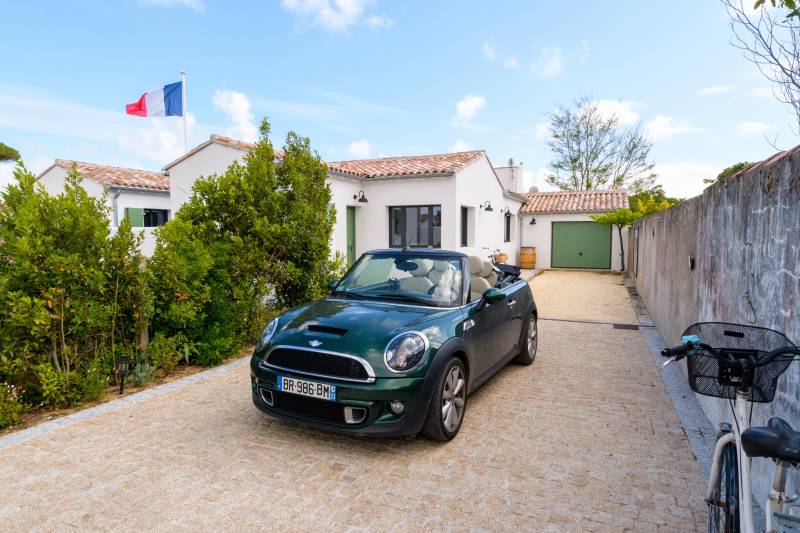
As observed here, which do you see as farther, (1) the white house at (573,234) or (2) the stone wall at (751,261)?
(1) the white house at (573,234)

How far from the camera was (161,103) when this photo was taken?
58.5ft

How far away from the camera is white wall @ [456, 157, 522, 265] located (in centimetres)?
1395

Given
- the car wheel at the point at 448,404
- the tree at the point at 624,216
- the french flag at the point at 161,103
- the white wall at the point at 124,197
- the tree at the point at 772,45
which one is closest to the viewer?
the car wheel at the point at 448,404

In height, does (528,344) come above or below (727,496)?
below

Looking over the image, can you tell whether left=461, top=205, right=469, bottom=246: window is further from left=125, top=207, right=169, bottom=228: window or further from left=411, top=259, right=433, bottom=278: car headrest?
left=125, top=207, right=169, bottom=228: window

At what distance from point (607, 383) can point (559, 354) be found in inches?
53.1

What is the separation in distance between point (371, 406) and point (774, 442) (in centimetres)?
237

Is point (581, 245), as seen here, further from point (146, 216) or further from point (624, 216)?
point (146, 216)

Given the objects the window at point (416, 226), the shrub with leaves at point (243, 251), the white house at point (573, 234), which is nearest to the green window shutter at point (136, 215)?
the window at point (416, 226)

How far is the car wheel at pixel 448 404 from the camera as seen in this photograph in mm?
3620

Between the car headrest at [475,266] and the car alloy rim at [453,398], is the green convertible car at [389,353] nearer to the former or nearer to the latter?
the car alloy rim at [453,398]

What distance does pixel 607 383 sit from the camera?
5355mm

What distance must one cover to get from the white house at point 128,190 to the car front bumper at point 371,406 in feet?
44.3

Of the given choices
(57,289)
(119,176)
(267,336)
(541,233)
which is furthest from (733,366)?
(541,233)
